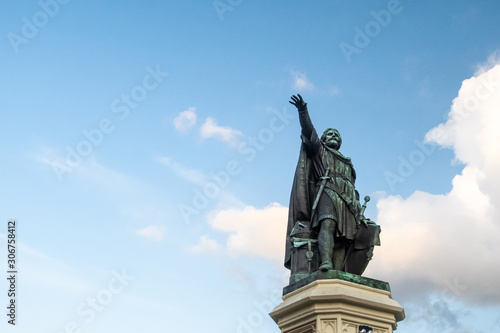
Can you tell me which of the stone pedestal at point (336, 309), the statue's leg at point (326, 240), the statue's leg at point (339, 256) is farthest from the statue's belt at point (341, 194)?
the stone pedestal at point (336, 309)

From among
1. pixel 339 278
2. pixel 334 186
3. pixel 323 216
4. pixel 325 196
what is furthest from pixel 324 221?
pixel 339 278

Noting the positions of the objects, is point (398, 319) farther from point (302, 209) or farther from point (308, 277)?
point (302, 209)

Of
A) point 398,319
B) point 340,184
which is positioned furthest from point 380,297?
point 340,184

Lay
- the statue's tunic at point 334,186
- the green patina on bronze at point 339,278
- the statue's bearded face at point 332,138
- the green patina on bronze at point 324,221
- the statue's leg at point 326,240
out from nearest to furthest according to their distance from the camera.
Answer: the green patina on bronze at point 339,278 < the statue's leg at point 326,240 < the green patina on bronze at point 324,221 < the statue's tunic at point 334,186 < the statue's bearded face at point 332,138

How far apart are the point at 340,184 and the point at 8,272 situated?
419 inches

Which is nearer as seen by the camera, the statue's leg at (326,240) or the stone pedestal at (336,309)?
the stone pedestal at (336,309)

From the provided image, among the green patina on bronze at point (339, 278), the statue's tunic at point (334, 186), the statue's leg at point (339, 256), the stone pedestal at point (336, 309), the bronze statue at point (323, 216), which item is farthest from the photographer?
the statue's leg at point (339, 256)

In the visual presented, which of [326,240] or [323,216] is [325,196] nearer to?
[323,216]

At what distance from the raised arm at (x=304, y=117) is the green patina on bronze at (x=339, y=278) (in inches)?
114

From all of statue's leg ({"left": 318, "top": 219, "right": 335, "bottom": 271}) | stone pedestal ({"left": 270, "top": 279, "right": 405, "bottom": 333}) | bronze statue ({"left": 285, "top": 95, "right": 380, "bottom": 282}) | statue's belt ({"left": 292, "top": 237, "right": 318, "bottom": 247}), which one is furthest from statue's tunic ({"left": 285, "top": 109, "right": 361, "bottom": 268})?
stone pedestal ({"left": 270, "top": 279, "right": 405, "bottom": 333})

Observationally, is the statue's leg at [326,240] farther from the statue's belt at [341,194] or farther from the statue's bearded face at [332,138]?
the statue's bearded face at [332,138]

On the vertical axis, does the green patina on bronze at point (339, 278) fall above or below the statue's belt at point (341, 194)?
below

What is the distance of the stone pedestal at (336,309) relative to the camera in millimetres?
11719

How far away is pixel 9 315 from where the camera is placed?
18.4m
